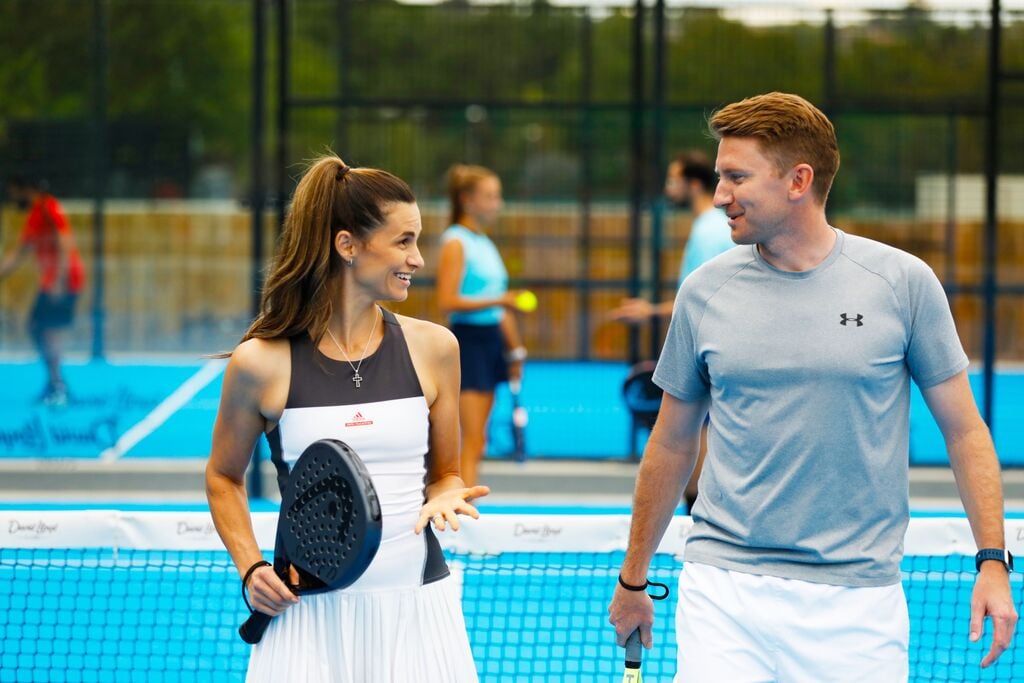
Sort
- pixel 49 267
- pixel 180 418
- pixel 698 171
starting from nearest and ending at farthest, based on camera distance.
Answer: pixel 698 171, pixel 180 418, pixel 49 267

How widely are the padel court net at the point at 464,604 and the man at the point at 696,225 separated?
45.7 inches

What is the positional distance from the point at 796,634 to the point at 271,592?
1.02 m

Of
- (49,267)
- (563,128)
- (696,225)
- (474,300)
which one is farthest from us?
(563,128)

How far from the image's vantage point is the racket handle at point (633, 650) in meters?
3.30

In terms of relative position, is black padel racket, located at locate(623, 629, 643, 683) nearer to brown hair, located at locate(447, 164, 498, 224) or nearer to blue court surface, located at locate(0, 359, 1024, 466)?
brown hair, located at locate(447, 164, 498, 224)

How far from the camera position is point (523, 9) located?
31.4 ft

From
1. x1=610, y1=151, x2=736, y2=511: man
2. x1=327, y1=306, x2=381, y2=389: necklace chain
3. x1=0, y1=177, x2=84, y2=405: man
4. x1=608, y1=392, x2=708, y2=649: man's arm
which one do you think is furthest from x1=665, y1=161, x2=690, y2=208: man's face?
x1=327, y1=306, x2=381, y2=389: necklace chain

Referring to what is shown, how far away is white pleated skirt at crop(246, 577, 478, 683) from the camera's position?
2.91m

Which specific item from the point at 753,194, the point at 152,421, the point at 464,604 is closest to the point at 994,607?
the point at 753,194

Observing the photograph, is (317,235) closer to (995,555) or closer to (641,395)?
(995,555)

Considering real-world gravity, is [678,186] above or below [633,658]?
above

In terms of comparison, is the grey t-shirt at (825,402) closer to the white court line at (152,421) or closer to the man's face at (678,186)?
the man's face at (678,186)

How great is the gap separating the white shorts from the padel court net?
130cm

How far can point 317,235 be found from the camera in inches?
121
